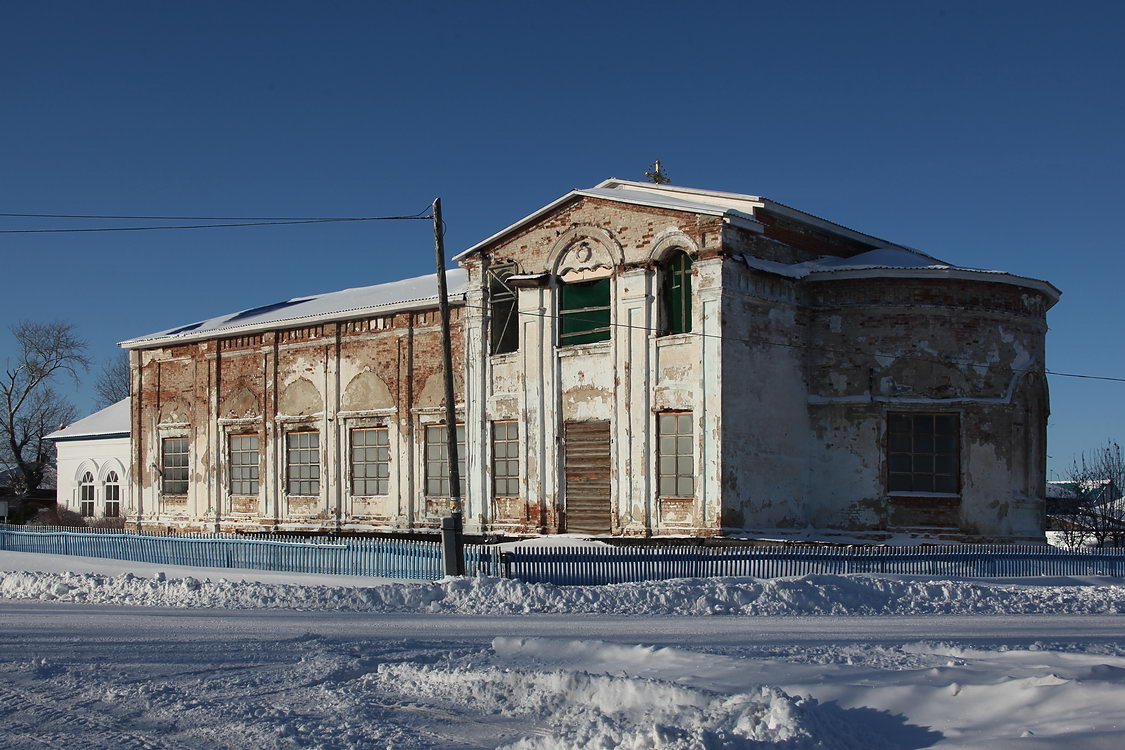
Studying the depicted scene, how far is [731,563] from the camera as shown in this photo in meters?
17.5

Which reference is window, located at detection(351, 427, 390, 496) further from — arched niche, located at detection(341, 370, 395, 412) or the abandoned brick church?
the abandoned brick church

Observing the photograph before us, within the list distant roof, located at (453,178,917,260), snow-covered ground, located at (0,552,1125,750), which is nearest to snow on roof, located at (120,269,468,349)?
distant roof, located at (453,178,917,260)

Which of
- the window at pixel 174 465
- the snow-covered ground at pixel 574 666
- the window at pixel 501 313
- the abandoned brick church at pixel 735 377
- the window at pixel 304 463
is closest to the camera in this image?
the snow-covered ground at pixel 574 666

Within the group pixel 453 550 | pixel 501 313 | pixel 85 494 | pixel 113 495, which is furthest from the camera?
pixel 85 494

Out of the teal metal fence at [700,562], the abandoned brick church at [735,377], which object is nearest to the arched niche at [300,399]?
the abandoned brick church at [735,377]

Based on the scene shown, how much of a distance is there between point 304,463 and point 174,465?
558 cm

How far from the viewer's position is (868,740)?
22.7 feet

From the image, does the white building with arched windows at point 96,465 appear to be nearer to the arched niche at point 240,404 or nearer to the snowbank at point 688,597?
the arched niche at point 240,404

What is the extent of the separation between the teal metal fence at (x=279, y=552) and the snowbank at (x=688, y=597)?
188cm

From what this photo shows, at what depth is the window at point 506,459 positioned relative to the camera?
76.9ft

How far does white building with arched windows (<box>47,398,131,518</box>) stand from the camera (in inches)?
1492

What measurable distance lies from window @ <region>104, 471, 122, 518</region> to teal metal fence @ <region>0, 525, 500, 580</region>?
9.09 m

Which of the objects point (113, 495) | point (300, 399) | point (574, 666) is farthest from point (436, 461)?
point (574, 666)

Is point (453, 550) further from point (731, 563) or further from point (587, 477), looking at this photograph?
point (587, 477)
